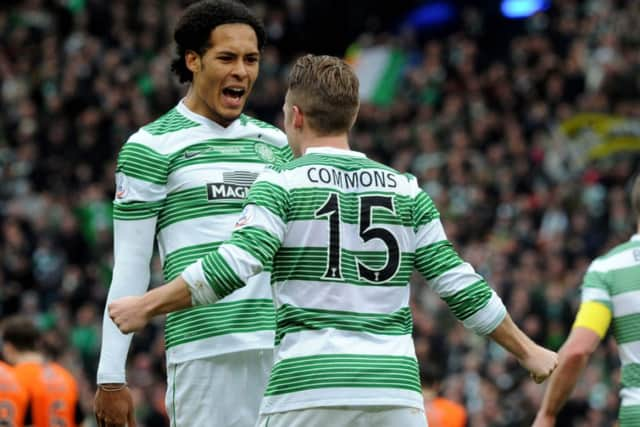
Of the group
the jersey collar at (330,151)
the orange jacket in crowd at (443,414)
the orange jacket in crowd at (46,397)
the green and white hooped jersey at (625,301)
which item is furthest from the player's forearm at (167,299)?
the orange jacket in crowd at (443,414)

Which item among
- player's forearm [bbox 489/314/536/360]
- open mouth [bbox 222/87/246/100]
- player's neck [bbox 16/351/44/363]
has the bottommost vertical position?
player's neck [bbox 16/351/44/363]

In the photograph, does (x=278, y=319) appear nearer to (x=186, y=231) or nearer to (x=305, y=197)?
(x=305, y=197)

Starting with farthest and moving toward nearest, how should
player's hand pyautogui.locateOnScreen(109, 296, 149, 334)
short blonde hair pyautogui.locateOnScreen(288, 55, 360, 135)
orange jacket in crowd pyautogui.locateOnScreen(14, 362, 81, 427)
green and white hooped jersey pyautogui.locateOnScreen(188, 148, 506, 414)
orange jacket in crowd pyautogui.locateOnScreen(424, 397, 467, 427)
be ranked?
orange jacket in crowd pyautogui.locateOnScreen(424, 397, 467, 427)
orange jacket in crowd pyautogui.locateOnScreen(14, 362, 81, 427)
short blonde hair pyautogui.locateOnScreen(288, 55, 360, 135)
green and white hooped jersey pyautogui.locateOnScreen(188, 148, 506, 414)
player's hand pyautogui.locateOnScreen(109, 296, 149, 334)

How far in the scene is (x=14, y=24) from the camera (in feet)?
76.9

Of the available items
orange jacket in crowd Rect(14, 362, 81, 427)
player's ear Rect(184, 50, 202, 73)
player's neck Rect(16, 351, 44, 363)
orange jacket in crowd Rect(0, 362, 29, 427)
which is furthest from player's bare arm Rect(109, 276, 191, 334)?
player's neck Rect(16, 351, 44, 363)

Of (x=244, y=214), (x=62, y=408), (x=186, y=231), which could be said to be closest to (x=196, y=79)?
(x=186, y=231)

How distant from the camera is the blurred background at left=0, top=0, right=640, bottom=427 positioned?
17.0 metres

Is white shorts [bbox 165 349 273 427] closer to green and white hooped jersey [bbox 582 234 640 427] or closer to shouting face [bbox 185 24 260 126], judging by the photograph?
shouting face [bbox 185 24 260 126]

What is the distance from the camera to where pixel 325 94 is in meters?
5.29

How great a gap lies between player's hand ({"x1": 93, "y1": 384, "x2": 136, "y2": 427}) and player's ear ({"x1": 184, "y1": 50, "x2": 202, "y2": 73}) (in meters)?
1.40

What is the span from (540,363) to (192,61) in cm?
203

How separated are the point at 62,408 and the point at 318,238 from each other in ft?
14.7

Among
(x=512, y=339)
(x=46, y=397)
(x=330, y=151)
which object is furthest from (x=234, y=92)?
(x=46, y=397)

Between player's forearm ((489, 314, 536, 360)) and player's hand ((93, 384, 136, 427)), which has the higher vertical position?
player's forearm ((489, 314, 536, 360))
